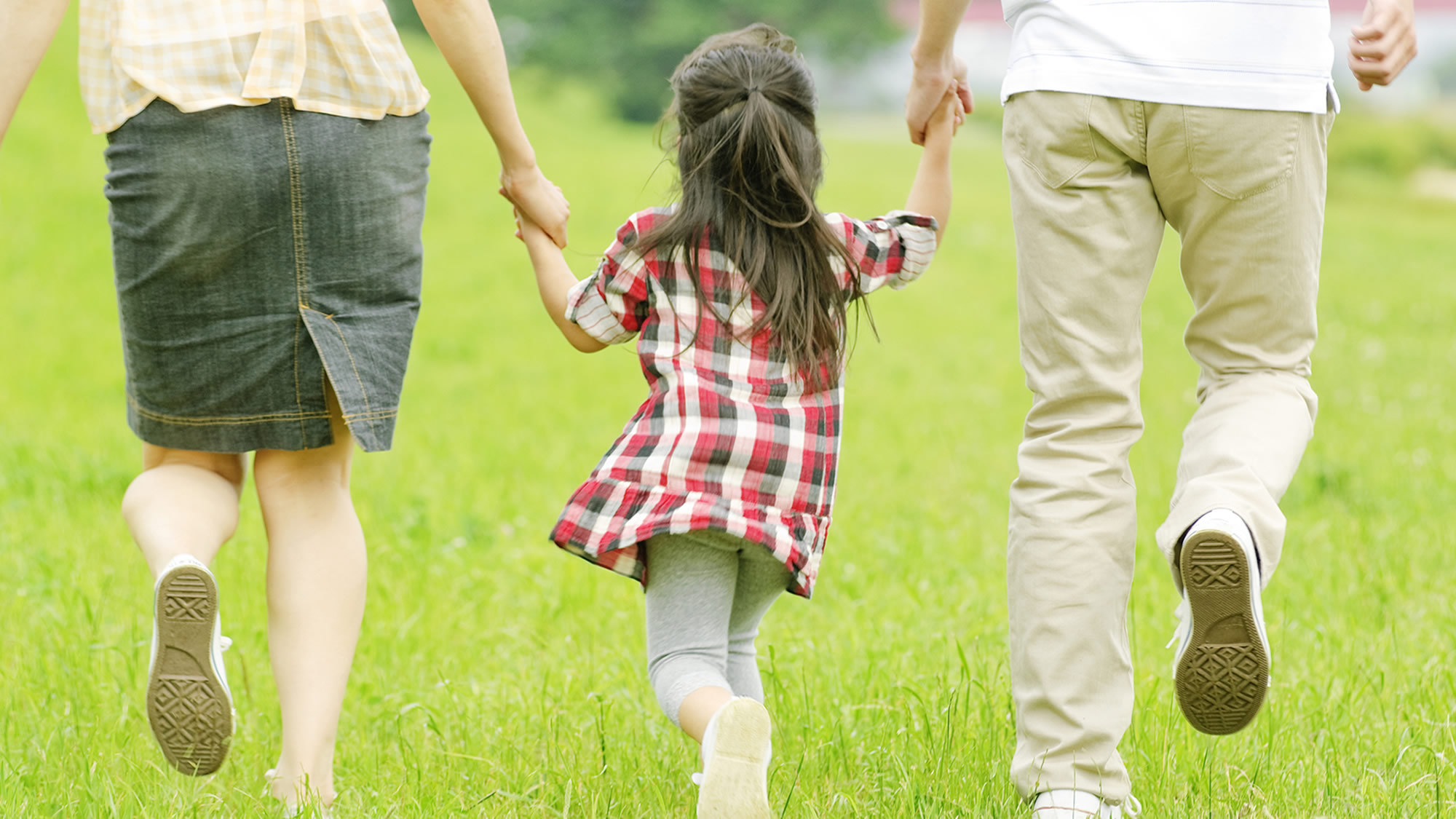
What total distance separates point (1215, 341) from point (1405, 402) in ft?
19.6

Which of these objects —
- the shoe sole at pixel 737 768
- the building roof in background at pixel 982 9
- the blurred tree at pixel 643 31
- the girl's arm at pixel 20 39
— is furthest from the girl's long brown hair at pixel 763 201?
the building roof in background at pixel 982 9

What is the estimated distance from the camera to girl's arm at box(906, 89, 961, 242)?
2.81 metres

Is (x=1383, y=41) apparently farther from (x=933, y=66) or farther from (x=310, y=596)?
(x=310, y=596)

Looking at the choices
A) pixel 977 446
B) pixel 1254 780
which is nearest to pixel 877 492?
pixel 977 446

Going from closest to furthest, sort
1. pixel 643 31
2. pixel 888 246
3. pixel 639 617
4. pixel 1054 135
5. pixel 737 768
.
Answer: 1. pixel 737 768
2. pixel 1054 135
3. pixel 888 246
4. pixel 639 617
5. pixel 643 31

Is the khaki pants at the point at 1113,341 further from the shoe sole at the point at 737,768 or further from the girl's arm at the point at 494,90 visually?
the girl's arm at the point at 494,90

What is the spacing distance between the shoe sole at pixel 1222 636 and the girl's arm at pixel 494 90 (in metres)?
1.34

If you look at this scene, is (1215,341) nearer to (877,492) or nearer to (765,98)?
(765,98)

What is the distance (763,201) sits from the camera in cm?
250

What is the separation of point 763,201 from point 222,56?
38.3 inches

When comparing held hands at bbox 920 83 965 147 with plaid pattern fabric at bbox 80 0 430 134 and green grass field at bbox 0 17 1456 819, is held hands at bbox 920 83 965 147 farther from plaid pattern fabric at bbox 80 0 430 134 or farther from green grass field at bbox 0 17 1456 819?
plaid pattern fabric at bbox 80 0 430 134

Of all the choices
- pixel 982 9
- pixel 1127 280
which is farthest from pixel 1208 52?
pixel 982 9

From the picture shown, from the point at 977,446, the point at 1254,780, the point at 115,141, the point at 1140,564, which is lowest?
the point at 977,446

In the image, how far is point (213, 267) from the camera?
97.7 inches
